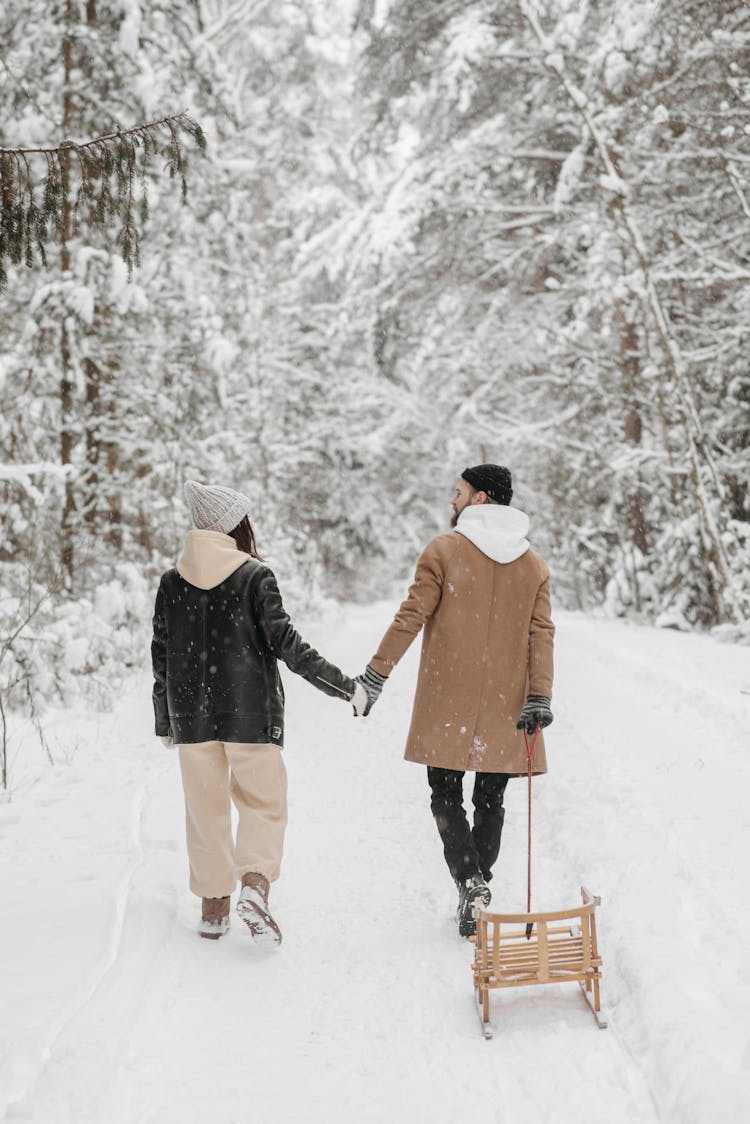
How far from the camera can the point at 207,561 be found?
4.28 meters

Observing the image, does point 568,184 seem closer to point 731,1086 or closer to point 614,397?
point 614,397

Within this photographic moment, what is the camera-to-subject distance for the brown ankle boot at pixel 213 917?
175 inches

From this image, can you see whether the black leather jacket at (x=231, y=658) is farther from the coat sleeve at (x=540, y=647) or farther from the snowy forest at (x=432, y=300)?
the snowy forest at (x=432, y=300)

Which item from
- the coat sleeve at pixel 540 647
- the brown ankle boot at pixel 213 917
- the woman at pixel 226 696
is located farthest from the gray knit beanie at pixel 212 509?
the brown ankle boot at pixel 213 917

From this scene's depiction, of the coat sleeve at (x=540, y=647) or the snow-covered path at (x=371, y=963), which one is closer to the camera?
the snow-covered path at (x=371, y=963)

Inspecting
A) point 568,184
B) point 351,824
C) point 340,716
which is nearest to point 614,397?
point 568,184

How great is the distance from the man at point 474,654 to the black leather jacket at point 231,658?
16.7 inches

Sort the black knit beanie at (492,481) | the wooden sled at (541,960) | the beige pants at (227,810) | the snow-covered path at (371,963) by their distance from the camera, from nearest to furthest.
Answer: the snow-covered path at (371,963), the wooden sled at (541,960), the beige pants at (227,810), the black knit beanie at (492,481)

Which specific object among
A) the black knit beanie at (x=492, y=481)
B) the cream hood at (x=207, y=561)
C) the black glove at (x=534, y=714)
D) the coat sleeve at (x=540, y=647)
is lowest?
the black glove at (x=534, y=714)

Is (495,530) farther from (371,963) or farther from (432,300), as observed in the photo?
(432,300)

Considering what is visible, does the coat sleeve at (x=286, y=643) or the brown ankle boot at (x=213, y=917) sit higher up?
the coat sleeve at (x=286, y=643)

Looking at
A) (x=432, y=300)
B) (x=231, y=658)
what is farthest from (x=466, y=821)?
(x=432, y=300)

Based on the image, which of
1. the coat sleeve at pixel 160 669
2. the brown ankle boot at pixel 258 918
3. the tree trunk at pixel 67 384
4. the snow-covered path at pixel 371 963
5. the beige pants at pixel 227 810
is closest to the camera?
the snow-covered path at pixel 371 963

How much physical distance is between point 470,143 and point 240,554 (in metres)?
12.7
